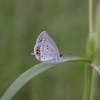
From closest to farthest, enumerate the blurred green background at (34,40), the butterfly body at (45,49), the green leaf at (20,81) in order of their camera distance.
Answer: the green leaf at (20,81), the butterfly body at (45,49), the blurred green background at (34,40)

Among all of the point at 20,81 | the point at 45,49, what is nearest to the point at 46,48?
the point at 45,49

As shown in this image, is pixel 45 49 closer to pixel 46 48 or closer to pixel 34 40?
pixel 46 48

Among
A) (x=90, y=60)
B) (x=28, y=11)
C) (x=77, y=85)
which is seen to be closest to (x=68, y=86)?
(x=77, y=85)

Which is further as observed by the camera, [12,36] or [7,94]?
[12,36]

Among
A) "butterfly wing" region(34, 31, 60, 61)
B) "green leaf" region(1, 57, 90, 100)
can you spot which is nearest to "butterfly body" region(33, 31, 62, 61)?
"butterfly wing" region(34, 31, 60, 61)

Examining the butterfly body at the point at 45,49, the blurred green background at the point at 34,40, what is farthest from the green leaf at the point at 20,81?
the blurred green background at the point at 34,40

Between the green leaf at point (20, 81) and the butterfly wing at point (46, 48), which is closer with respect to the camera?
the green leaf at point (20, 81)

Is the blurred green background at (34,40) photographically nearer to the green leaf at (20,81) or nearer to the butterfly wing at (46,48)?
the butterfly wing at (46,48)

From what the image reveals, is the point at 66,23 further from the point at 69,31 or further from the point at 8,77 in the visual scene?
the point at 8,77

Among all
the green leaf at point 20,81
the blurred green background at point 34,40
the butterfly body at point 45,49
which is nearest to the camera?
the green leaf at point 20,81
